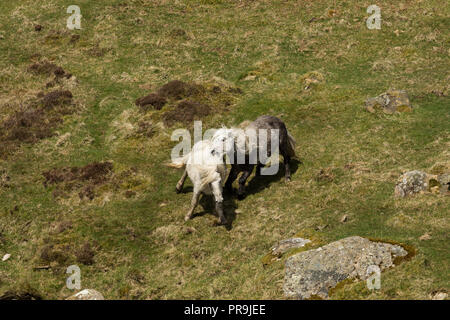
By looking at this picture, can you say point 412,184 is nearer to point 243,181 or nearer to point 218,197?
point 243,181

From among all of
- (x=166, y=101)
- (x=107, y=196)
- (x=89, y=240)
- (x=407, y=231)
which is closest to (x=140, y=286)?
(x=89, y=240)

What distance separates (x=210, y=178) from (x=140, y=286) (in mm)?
5074

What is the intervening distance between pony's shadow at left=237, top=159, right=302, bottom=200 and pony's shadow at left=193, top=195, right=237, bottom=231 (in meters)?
0.84

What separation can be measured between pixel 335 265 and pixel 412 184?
619cm

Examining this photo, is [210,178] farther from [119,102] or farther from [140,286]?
[119,102]

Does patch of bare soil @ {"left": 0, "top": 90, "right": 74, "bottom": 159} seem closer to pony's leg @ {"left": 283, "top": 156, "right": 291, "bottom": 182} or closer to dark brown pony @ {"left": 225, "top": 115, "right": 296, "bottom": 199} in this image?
dark brown pony @ {"left": 225, "top": 115, "right": 296, "bottom": 199}

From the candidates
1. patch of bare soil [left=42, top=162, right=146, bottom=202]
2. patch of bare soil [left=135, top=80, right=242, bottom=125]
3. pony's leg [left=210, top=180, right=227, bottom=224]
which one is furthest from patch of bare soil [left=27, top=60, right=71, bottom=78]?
pony's leg [left=210, top=180, right=227, bottom=224]

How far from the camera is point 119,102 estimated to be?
32219mm

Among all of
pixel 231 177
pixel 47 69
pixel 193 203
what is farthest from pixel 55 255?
pixel 47 69

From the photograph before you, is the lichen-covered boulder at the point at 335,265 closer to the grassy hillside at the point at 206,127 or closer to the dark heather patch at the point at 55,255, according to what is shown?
the grassy hillside at the point at 206,127

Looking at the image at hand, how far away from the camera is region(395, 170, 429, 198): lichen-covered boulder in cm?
1912

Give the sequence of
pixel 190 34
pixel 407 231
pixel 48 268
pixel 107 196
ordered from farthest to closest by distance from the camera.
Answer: pixel 190 34 < pixel 107 196 < pixel 48 268 < pixel 407 231

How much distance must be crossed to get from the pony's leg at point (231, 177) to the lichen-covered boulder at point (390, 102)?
10.1 metres

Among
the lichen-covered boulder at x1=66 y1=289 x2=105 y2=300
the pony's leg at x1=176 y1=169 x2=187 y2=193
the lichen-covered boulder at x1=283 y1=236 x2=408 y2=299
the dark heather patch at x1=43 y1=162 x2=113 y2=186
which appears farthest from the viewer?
the dark heather patch at x1=43 y1=162 x2=113 y2=186
